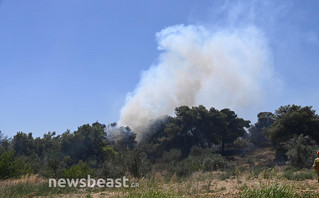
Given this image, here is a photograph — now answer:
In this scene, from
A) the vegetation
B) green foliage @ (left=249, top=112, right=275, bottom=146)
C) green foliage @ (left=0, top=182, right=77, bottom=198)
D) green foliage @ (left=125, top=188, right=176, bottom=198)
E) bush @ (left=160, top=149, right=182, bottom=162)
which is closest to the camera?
green foliage @ (left=125, top=188, right=176, bottom=198)

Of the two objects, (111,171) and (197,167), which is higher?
(111,171)

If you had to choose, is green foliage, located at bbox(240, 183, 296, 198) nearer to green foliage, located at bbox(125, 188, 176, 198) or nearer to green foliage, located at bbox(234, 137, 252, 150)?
green foliage, located at bbox(125, 188, 176, 198)

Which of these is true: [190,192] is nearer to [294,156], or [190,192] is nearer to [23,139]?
[294,156]

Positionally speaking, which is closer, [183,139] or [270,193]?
[270,193]

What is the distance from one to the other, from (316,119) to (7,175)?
37385mm

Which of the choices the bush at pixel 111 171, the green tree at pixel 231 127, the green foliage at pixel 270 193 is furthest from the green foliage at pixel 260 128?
the green foliage at pixel 270 193

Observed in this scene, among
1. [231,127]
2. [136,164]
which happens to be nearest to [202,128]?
[231,127]

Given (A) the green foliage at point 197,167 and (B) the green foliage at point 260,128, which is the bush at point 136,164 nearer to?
(A) the green foliage at point 197,167

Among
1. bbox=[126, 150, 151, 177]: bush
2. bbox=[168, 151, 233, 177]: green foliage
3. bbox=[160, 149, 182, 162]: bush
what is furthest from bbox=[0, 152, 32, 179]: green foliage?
bbox=[160, 149, 182, 162]: bush

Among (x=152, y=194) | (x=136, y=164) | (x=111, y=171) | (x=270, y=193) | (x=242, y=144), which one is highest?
(x=242, y=144)

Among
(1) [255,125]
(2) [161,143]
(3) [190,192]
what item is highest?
(1) [255,125]

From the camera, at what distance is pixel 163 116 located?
62656 millimetres

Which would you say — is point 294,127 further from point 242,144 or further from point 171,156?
point 171,156

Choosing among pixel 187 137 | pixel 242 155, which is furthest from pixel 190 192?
pixel 187 137
